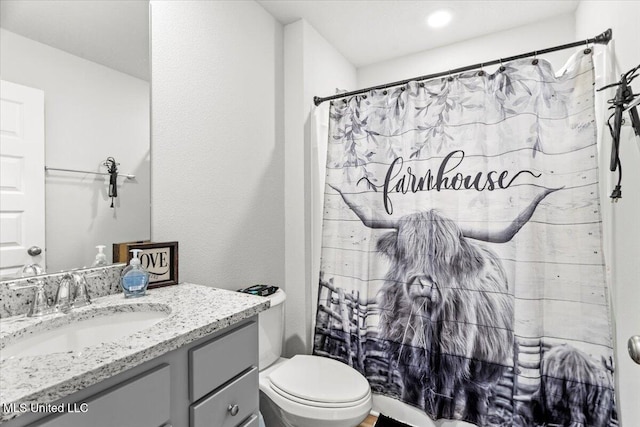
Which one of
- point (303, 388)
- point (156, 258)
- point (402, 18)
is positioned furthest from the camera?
point (402, 18)

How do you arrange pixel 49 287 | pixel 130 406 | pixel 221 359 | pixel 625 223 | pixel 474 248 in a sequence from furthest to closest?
1. pixel 474 248
2. pixel 625 223
3. pixel 49 287
4. pixel 221 359
5. pixel 130 406

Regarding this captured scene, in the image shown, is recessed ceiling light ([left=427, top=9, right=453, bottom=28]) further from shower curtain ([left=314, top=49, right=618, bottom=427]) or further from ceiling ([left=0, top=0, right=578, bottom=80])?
shower curtain ([left=314, top=49, right=618, bottom=427])

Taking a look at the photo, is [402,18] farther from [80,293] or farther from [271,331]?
[80,293]

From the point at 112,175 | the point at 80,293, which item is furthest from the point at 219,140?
the point at 80,293

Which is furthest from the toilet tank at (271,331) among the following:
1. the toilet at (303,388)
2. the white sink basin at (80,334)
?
the white sink basin at (80,334)

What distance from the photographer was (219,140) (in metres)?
1.64

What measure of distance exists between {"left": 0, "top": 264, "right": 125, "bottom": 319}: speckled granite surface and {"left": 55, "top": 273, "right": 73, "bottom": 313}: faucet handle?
0.03m

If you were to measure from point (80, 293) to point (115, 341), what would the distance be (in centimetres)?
45

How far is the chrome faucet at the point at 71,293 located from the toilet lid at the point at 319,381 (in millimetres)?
865

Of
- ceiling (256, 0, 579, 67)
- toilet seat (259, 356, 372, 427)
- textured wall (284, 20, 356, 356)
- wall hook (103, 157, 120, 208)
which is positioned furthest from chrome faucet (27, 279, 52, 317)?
ceiling (256, 0, 579, 67)

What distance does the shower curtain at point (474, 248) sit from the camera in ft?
4.42

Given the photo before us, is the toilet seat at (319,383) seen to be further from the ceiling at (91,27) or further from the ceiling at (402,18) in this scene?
the ceiling at (402,18)

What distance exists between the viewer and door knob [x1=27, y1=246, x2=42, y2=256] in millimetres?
998

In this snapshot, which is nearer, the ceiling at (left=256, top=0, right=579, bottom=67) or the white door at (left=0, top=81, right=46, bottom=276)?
the white door at (left=0, top=81, right=46, bottom=276)
